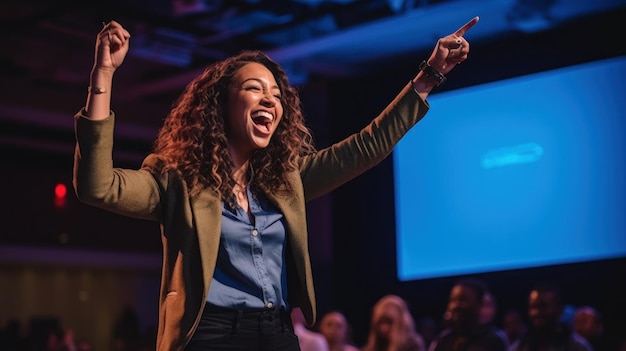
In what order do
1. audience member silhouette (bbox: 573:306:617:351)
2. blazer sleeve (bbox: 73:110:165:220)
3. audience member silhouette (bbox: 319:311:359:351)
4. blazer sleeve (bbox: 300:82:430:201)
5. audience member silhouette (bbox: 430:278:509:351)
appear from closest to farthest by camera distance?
1. blazer sleeve (bbox: 73:110:165:220)
2. blazer sleeve (bbox: 300:82:430:201)
3. audience member silhouette (bbox: 430:278:509:351)
4. audience member silhouette (bbox: 573:306:617:351)
5. audience member silhouette (bbox: 319:311:359:351)

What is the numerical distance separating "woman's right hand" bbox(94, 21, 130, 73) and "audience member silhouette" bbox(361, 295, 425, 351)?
421 centimetres

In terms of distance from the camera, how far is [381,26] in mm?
7859

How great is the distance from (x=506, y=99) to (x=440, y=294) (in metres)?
2.05

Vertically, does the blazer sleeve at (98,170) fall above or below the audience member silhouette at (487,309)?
above

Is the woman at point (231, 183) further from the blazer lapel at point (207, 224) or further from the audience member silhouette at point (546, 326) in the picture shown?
the audience member silhouette at point (546, 326)

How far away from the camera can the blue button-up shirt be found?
6.05 ft

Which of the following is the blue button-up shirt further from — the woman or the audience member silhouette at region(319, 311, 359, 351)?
the audience member silhouette at region(319, 311, 359, 351)

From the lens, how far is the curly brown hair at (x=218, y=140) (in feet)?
6.46

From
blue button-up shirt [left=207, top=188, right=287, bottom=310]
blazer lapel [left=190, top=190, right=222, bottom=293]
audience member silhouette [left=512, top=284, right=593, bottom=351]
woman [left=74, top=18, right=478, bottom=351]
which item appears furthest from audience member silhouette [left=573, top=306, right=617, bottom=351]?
blazer lapel [left=190, top=190, right=222, bottom=293]

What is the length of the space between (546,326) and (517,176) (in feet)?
8.49

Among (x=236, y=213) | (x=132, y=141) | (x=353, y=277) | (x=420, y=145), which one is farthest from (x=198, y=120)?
(x=132, y=141)

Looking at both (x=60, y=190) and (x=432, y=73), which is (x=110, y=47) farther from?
(x=60, y=190)

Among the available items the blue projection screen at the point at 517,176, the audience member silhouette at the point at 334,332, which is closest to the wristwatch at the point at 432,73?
the audience member silhouette at the point at 334,332

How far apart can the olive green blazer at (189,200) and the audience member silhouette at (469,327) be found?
3.33m
